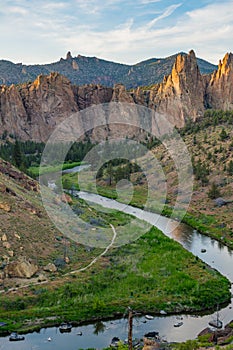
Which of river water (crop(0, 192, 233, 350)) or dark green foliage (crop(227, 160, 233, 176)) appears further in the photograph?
dark green foliage (crop(227, 160, 233, 176))

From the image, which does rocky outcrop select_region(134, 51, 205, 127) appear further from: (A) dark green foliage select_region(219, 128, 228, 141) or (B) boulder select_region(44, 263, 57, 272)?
(B) boulder select_region(44, 263, 57, 272)

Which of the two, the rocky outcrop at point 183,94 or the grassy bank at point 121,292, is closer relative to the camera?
the grassy bank at point 121,292

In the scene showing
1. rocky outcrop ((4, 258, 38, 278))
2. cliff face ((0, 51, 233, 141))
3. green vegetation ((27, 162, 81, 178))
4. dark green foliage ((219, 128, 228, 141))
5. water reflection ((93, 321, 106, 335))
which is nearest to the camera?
water reflection ((93, 321, 106, 335))

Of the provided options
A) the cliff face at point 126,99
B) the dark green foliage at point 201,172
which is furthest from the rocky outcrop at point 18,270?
the cliff face at point 126,99

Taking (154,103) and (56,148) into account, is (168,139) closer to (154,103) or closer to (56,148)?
(56,148)

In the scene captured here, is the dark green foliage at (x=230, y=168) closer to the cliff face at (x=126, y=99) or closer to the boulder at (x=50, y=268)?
the boulder at (x=50, y=268)

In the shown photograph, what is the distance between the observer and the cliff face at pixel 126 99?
173000mm

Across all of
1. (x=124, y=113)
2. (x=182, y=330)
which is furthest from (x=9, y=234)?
(x=124, y=113)

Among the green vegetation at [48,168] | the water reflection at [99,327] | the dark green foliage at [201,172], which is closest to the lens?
the water reflection at [99,327]

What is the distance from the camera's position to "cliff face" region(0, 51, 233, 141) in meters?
173

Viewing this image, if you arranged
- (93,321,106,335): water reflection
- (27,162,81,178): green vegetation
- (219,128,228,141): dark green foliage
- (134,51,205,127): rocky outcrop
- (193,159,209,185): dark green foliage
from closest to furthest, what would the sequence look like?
(93,321,106,335): water reflection, (193,159,209,185): dark green foliage, (219,128,228,141): dark green foliage, (27,162,81,178): green vegetation, (134,51,205,127): rocky outcrop

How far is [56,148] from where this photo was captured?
152250mm

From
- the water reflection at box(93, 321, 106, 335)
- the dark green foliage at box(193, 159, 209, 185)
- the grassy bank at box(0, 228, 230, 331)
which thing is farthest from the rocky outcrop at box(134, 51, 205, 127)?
the water reflection at box(93, 321, 106, 335)

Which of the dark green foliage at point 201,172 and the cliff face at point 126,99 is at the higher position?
the cliff face at point 126,99
